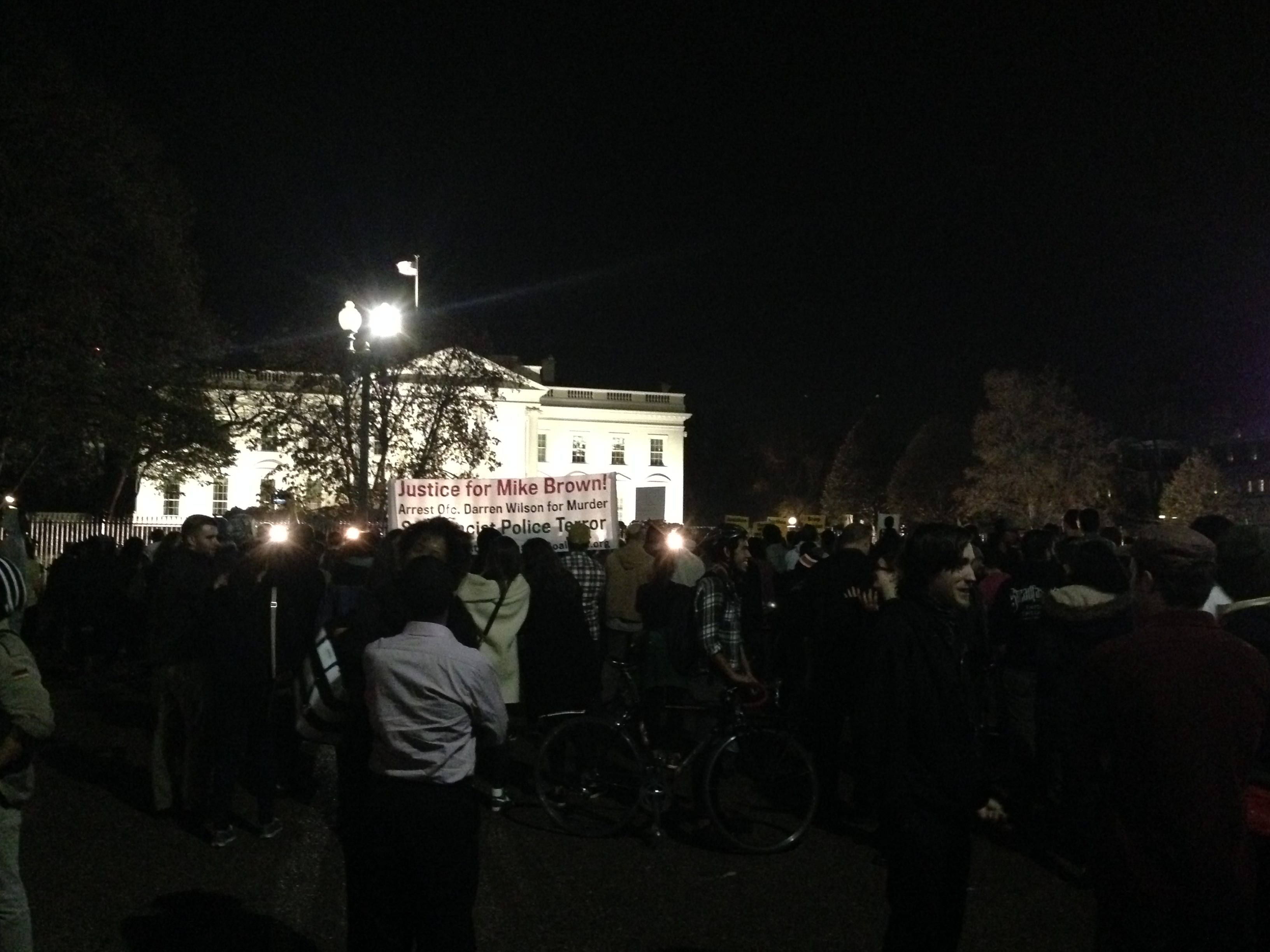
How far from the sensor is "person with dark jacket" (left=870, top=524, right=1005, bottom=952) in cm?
375

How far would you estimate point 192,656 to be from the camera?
789cm

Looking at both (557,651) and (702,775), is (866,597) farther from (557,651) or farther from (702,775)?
(557,651)

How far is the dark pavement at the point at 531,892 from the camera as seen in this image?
5.80 meters

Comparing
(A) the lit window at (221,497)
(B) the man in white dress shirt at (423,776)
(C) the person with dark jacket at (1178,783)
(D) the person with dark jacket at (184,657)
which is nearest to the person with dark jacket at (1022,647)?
(C) the person with dark jacket at (1178,783)

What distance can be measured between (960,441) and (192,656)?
72.7 metres

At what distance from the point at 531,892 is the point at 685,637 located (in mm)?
2023

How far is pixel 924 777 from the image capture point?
3807 millimetres

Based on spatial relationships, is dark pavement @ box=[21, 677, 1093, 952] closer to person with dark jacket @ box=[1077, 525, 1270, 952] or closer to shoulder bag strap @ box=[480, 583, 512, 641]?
shoulder bag strap @ box=[480, 583, 512, 641]

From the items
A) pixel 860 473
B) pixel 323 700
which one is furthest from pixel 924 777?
pixel 860 473

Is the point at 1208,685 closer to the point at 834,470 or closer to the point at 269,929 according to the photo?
the point at 269,929

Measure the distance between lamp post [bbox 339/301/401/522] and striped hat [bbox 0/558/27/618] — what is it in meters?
10.2

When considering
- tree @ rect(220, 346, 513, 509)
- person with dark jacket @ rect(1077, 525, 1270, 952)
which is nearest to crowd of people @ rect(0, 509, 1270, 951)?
person with dark jacket @ rect(1077, 525, 1270, 952)

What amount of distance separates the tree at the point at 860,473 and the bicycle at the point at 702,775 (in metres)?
72.6

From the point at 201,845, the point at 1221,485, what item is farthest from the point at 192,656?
the point at 1221,485
